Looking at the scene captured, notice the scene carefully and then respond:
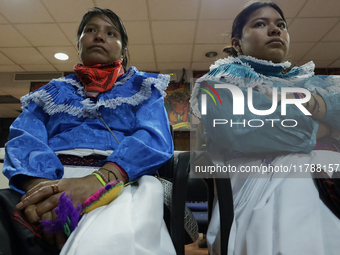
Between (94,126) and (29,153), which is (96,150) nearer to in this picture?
(94,126)

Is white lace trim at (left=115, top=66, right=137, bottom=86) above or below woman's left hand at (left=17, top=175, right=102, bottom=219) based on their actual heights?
above

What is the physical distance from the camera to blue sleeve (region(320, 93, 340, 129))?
830 millimetres

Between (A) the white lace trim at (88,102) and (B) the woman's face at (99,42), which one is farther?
(B) the woman's face at (99,42)

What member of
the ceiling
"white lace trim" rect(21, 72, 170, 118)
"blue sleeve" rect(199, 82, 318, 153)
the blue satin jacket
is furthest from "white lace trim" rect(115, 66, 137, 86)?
the ceiling

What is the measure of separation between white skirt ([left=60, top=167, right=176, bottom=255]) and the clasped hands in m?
0.07

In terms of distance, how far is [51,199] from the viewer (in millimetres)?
646

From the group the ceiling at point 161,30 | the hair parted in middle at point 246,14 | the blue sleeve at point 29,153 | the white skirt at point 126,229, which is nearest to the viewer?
the white skirt at point 126,229

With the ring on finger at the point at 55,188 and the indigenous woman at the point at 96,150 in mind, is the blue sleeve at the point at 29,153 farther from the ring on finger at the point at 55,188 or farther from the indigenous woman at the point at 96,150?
the ring on finger at the point at 55,188

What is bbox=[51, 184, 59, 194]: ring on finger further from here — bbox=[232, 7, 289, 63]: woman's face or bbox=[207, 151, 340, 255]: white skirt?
bbox=[232, 7, 289, 63]: woman's face

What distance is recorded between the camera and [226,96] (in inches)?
35.2

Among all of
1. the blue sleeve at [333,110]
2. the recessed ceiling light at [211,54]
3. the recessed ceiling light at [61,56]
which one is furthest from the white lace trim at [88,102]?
the recessed ceiling light at [61,56]

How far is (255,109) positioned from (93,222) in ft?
2.11

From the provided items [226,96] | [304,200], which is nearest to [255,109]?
[226,96]

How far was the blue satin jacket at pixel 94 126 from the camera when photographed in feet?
2.70
